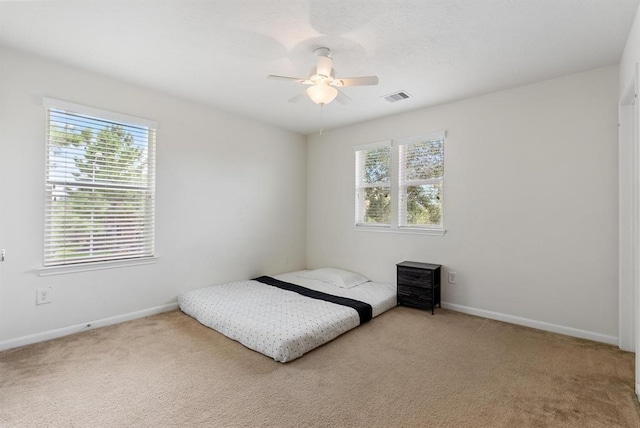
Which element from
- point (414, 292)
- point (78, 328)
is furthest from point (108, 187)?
point (414, 292)

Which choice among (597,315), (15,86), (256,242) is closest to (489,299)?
(597,315)

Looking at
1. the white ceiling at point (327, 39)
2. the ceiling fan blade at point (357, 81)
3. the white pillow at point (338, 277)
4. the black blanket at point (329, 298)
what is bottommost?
the black blanket at point (329, 298)

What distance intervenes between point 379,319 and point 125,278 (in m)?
2.78

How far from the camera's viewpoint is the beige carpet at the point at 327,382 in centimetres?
175

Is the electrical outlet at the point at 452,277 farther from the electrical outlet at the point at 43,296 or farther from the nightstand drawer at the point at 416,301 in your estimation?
the electrical outlet at the point at 43,296

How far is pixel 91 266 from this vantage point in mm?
2975

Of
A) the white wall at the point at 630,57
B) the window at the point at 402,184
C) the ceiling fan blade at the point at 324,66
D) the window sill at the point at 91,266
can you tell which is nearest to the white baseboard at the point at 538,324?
the window at the point at 402,184

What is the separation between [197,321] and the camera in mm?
3236

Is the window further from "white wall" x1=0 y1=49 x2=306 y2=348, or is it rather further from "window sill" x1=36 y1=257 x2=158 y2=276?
"window sill" x1=36 y1=257 x2=158 y2=276

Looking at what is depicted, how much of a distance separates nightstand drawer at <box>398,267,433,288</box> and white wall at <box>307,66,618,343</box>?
361 mm

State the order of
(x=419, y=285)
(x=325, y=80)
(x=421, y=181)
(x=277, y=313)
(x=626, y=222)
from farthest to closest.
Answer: (x=421, y=181)
(x=419, y=285)
(x=277, y=313)
(x=626, y=222)
(x=325, y=80)

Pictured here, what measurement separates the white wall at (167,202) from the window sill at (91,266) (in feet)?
0.16

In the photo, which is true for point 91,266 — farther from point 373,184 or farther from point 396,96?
point 396,96

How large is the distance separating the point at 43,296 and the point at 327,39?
131 inches
